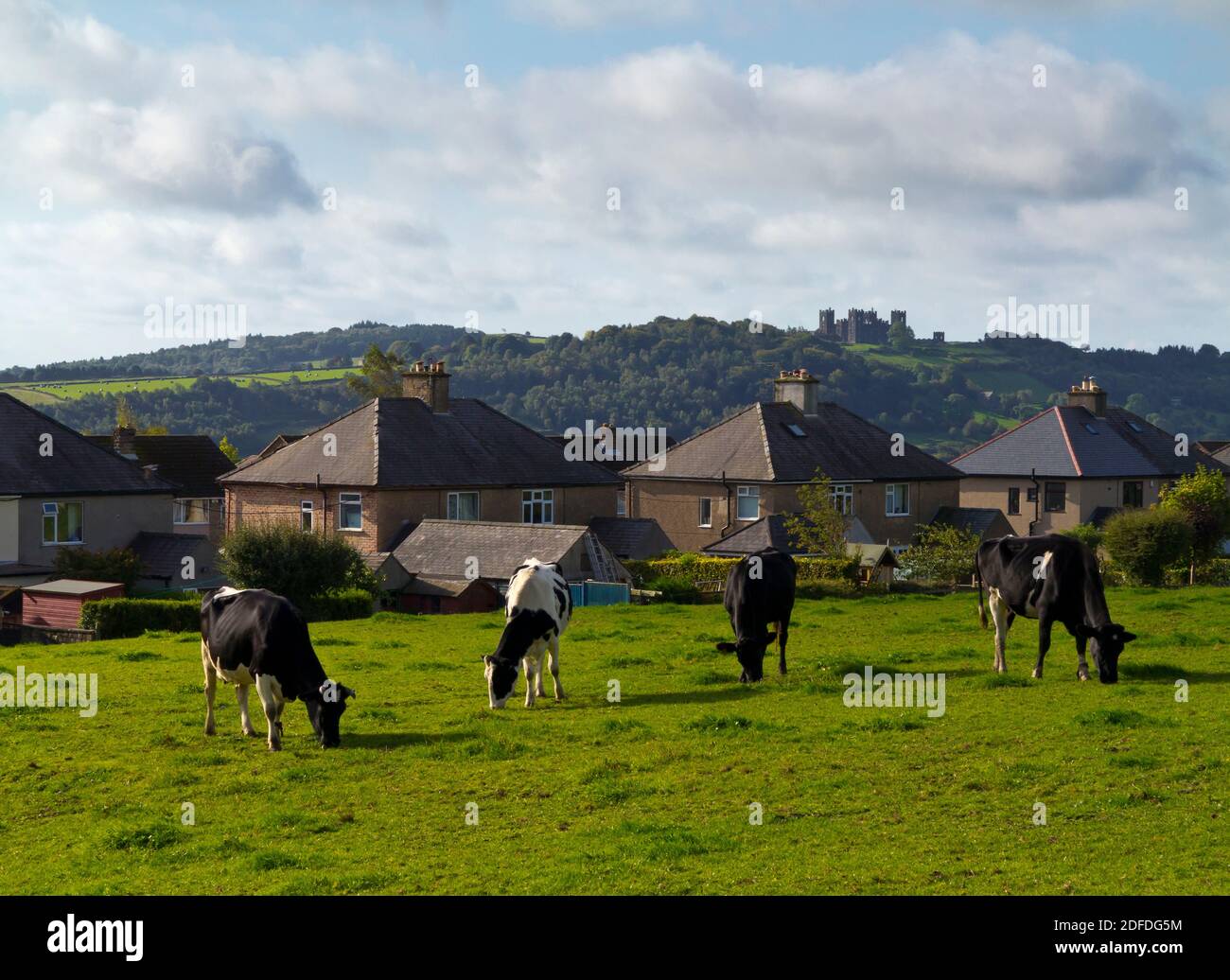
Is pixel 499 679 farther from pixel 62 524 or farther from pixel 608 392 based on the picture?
pixel 608 392

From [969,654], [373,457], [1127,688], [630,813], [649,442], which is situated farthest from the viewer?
[649,442]

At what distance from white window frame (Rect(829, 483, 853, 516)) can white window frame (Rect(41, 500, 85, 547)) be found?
109 feet

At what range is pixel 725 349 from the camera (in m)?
188

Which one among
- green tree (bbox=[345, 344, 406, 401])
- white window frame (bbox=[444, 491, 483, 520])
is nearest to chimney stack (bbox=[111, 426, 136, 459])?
white window frame (bbox=[444, 491, 483, 520])

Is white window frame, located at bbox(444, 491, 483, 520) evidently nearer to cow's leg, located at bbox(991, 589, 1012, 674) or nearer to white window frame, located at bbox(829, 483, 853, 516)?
white window frame, located at bbox(829, 483, 853, 516)

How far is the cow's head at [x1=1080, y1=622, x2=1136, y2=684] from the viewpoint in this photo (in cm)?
2133

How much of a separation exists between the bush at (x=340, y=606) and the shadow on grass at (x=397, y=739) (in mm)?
22712

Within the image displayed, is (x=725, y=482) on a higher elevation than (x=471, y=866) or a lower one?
higher

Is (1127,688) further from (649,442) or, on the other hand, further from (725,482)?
(649,442)

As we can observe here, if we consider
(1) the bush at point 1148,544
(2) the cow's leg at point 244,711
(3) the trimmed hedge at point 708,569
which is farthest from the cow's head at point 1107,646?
(1) the bush at point 1148,544

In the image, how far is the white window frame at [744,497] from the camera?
65.6 meters

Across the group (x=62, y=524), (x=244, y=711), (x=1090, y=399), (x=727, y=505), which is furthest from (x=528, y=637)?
(x=1090, y=399)
